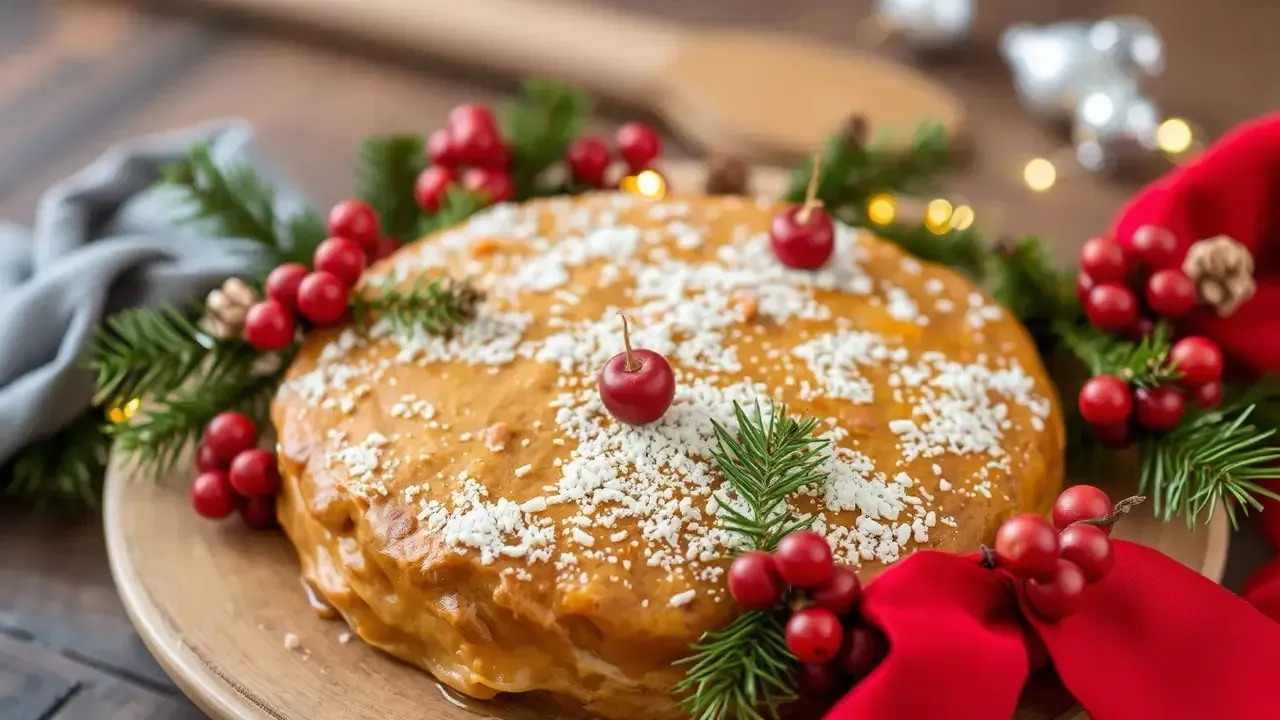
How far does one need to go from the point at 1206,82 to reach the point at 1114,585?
1234 millimetres

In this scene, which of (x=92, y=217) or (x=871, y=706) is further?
(x=92, y=217)

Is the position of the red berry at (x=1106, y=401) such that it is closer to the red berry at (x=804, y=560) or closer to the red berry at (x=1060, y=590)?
the red berry at (x=1060, y=590)

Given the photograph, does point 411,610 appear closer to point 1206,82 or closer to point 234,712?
point 234,712

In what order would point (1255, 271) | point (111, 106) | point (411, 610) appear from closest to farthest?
point (411, 610), point (1255, 271), point (111, 106)

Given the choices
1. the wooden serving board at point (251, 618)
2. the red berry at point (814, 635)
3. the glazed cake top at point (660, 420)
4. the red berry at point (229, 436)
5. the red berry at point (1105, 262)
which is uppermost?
the red berry at point (1105, 262)

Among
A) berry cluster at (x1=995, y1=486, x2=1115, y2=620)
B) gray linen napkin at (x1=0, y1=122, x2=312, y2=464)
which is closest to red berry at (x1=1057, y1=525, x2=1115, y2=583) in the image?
berry cluster at (x1=995, y1=486, x2=1115, y2=620)

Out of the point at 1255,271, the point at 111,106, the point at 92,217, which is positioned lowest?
the point at 111,106

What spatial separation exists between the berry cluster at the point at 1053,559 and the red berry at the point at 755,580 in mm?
149

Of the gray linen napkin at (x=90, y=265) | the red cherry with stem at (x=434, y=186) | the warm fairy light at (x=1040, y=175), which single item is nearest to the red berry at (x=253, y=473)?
the gray linen napkin at (x=90, y=265)

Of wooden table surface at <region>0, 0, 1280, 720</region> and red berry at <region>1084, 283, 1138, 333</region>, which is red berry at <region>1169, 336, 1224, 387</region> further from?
wooden table surface at <region>0, 0, 1280, 720</region>

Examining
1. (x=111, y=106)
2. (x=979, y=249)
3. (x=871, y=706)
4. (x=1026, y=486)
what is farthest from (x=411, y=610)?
(x=111, y=106)

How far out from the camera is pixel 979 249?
1.20 metres

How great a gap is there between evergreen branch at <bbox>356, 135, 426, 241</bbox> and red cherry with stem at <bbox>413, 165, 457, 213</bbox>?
0.03 meters

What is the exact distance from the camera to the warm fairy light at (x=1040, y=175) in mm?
1556
